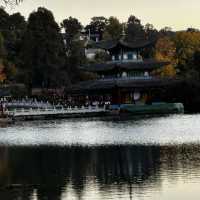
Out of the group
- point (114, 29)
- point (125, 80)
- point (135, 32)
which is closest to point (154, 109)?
point (125, 80)

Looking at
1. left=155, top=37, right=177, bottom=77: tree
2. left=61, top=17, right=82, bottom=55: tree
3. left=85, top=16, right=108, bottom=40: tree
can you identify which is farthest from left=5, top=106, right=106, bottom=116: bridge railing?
left=85, top=16, right=108, bottom=40: tree

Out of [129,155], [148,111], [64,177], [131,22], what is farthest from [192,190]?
[131,22]

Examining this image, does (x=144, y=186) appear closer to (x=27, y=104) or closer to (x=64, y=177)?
(x=64, y=177)

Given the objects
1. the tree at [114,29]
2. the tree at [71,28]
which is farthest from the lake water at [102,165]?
the tree at [114,29]

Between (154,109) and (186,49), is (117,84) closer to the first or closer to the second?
(154,109)

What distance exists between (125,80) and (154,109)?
28.6 ft

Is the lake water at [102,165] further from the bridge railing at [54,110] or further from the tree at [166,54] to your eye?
the tree at [166,54]

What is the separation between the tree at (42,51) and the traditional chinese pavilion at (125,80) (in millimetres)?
5891

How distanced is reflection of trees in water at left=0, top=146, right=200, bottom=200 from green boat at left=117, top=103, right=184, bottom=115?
39.9 m

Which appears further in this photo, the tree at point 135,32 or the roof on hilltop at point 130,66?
the tree at point 135,32

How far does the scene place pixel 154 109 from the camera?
78000 millimetres

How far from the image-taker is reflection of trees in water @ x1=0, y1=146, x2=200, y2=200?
78.2 ft

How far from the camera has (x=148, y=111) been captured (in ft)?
255

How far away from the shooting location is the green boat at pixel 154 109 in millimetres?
77562
